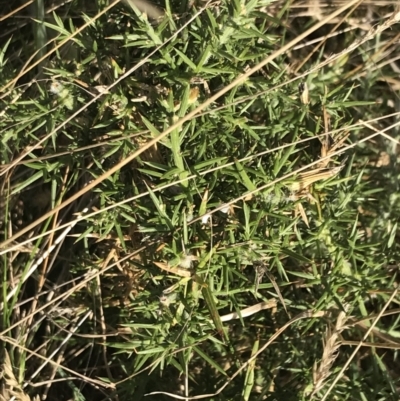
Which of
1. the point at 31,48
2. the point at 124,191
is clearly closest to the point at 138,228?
the point at 124,191

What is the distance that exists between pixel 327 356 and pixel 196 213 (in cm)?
47

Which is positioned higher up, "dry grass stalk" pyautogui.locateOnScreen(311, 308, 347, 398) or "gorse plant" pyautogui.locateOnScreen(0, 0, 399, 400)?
"gorse plant" pyautogui.locateOnScreen(0, 0, 399, 400)

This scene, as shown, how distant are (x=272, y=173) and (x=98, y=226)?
17.0 inches

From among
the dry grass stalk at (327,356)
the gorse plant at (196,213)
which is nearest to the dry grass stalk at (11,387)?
the gorse plant at (196,213)

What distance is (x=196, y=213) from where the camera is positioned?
4.44ft

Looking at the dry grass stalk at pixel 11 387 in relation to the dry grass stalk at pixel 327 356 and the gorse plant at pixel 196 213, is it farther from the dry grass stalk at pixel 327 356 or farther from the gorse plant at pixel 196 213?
the dry grass stalk at pixel 327 356

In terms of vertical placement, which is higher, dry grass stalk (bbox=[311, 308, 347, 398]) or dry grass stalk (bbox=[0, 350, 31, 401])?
dry grass stalk (bbox=[0, 350, 31, 401])

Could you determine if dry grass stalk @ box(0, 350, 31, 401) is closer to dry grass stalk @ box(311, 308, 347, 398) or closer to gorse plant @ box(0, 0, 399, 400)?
gorse plant @ box(0, 0, 399, 400)

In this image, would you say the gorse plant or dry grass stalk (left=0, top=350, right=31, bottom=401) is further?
dry grass stalk (left=0, top=350, right=31, bottom=401)

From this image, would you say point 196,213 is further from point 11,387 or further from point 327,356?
point 11,387

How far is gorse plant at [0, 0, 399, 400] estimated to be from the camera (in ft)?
4.28

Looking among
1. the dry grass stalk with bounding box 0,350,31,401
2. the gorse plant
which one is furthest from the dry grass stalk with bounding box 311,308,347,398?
the dry grass stalk with bounding box 0,350,31,401

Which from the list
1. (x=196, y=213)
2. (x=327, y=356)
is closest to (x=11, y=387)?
(x=196, y=213)

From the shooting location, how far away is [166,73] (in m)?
1.30
